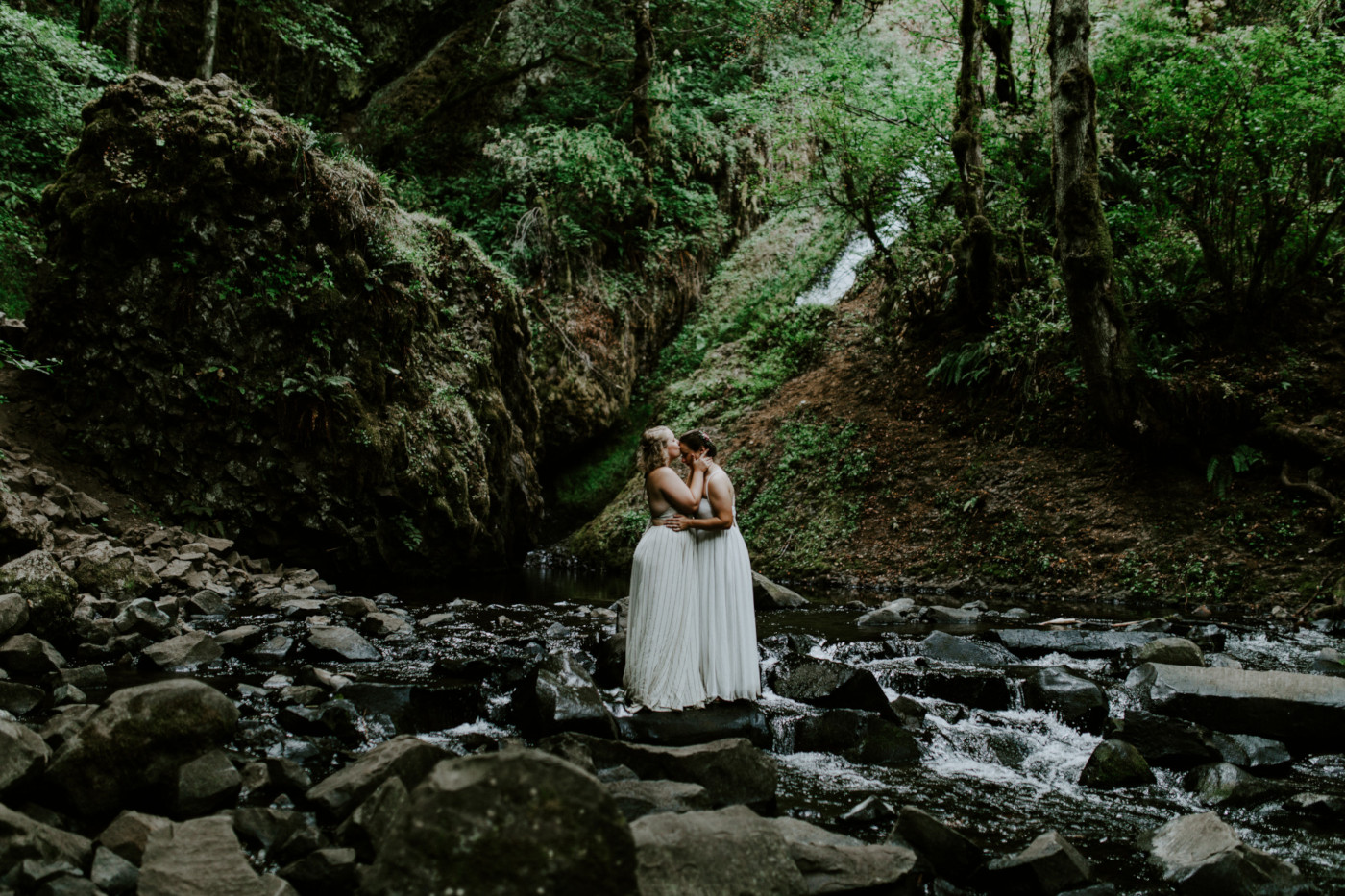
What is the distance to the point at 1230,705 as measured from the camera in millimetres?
5234

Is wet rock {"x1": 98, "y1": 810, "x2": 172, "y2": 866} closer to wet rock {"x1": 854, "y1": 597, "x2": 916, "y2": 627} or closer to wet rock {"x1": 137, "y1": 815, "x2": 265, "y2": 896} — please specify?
wet rock {"x1": 137, "y1": 815, "x2": 265, "y2": 896}

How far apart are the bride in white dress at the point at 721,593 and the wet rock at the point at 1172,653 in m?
3.47

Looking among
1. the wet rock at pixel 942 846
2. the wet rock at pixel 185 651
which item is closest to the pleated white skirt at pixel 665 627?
the wet rock at pixel 942 846

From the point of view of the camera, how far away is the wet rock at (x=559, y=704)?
15.5ft

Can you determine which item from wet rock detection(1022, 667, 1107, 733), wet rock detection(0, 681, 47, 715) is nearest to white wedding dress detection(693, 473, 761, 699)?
wet rock detection(1022, 667, 1107, 733)

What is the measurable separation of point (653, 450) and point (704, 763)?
251 cm

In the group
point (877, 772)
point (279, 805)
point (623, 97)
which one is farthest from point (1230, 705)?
point (623, 97)

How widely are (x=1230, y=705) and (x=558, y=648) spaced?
563 cm

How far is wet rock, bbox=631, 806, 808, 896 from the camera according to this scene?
102 inches

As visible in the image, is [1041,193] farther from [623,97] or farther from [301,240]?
[301,240]

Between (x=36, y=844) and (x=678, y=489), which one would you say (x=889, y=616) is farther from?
(x=36, y=844)

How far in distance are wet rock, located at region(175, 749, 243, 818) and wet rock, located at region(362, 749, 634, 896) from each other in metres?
1.86

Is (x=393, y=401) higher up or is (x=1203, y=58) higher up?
(x=1203, y=58)

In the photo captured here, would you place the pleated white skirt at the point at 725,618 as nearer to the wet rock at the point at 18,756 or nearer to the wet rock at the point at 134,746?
the wet rock at the point at 134,746
